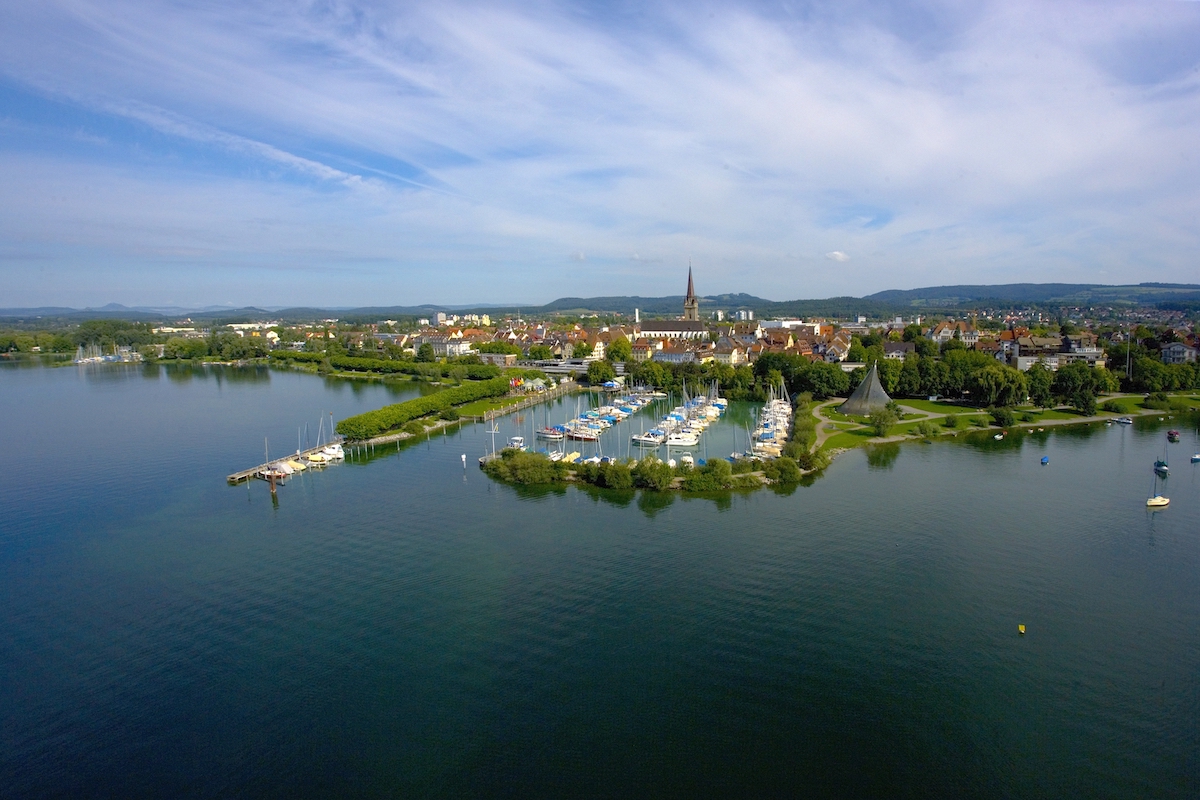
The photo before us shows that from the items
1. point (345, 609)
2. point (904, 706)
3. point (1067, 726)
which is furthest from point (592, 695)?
point (1067, 726)

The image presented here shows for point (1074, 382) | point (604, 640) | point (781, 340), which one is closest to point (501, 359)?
point (781, 340)

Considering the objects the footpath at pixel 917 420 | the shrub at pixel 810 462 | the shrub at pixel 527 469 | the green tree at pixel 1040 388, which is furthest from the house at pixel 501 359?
the green tree at pixel 1040 388

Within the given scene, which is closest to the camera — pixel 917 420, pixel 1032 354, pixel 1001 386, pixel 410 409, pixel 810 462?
pixel 810 462

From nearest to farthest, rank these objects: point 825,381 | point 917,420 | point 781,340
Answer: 1. point 917,420
2. point 825,381
3. point 781,340

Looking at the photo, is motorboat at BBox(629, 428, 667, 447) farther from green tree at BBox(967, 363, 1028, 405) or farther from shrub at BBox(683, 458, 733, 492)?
green tree at BBox(967, 363, 1028, 405)

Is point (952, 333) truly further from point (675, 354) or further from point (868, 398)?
point (868, 398)

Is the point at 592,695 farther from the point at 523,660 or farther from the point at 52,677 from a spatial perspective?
the point at 52,677

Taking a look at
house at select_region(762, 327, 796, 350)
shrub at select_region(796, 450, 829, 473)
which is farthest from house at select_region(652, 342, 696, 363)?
shrub at select_region(796, 450, 829, 473)
